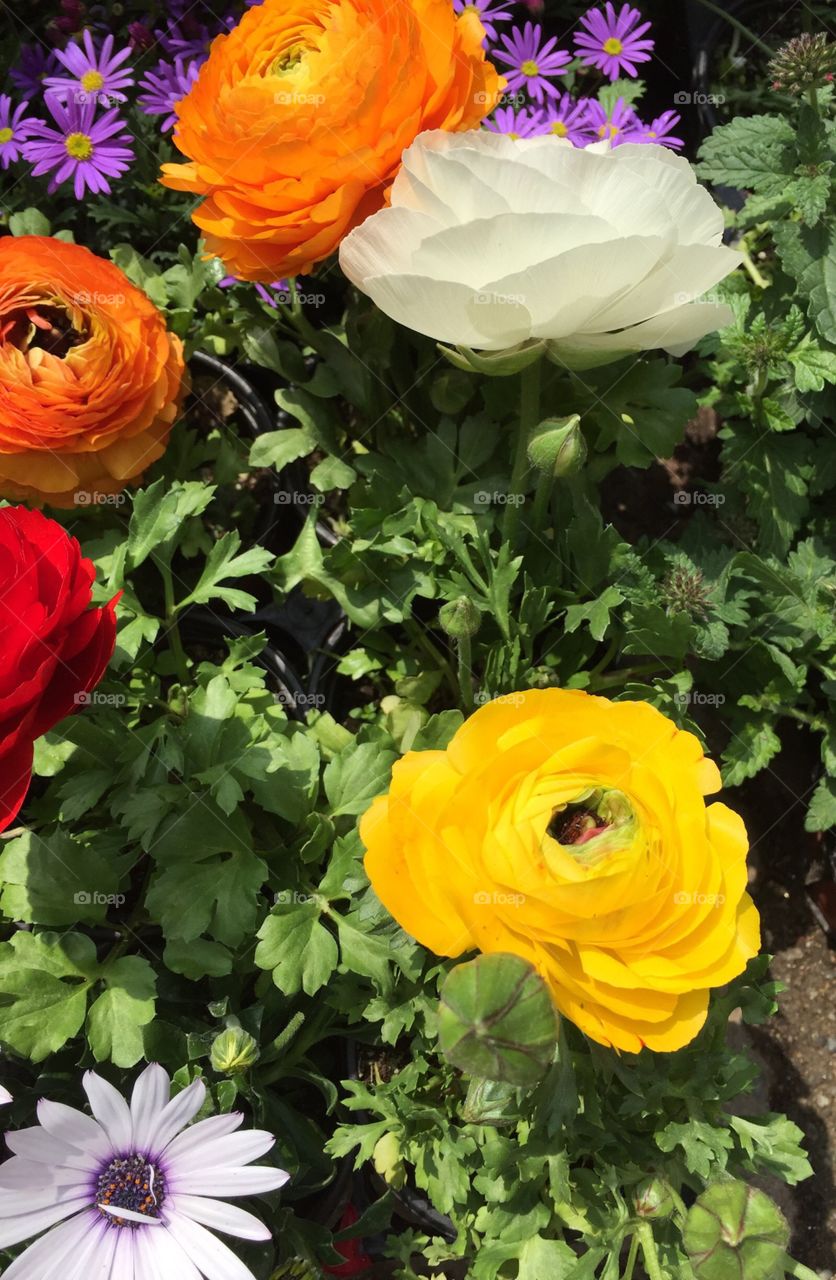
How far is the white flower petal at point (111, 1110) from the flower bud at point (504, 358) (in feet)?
2.30

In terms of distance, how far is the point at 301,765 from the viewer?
3.74ft

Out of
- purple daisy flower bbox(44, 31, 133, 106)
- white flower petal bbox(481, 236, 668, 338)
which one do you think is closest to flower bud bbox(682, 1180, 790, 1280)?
white flower petal bbox(481, 236, 668, 338)

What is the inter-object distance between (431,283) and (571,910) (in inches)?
19.8

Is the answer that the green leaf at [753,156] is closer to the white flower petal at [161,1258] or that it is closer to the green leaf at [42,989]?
the green leaf at [42,989]

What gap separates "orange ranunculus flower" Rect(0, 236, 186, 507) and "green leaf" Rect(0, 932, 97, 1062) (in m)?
0.48

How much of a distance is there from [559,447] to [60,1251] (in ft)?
2.68

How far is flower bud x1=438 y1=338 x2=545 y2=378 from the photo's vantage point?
3.03 ft

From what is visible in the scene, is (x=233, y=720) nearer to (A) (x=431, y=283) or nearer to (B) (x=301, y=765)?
(B) (x=301, y=765)

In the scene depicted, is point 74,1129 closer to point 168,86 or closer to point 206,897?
point 206,897

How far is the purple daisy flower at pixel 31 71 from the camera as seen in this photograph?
1448 millimetres

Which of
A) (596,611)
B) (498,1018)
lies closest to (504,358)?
(596,611)

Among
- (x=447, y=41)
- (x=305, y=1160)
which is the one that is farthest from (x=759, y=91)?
(x=305, y=1160)

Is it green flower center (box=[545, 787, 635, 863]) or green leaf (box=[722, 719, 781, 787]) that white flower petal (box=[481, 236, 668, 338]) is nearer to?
green flower center (box=[545, 787, 635, 863])

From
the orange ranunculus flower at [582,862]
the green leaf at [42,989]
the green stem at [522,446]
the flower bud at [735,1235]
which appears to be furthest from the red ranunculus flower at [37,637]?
the flower bud at [735,1235]
